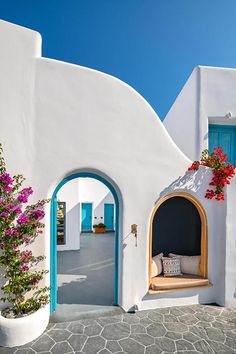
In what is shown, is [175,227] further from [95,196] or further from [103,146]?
[95,196]

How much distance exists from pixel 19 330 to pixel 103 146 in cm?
461

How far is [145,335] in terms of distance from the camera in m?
4.95

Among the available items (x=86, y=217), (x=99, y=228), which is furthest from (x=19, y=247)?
(x=86, y=217)

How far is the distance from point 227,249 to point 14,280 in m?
5.77

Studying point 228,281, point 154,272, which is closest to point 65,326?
point 154,272

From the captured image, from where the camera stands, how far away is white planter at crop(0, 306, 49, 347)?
4512 mm

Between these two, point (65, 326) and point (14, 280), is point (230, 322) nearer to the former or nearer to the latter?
point (65, 326)

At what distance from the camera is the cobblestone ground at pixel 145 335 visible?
4.51 m

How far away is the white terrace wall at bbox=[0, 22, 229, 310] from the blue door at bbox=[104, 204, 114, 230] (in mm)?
13463

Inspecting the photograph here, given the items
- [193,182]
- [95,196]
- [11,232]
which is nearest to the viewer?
[11,232]

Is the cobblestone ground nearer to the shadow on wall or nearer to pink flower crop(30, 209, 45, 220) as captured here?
pink flower crop(30, 209, 45, 220)

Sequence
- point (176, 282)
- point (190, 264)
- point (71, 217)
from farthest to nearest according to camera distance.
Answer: point (71, 217), point (190, 264), point (176, 282)

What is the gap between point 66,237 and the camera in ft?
40.1

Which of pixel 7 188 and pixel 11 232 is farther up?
pixel 7 188
